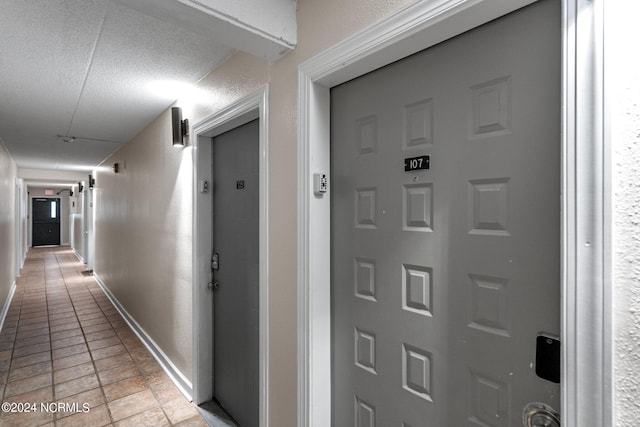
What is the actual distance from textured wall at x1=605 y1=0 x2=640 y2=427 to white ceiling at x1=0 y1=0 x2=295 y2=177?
45.3 inches

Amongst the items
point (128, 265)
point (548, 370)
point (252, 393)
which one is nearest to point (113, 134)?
point (128, 265)

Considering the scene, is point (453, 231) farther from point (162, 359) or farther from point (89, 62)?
point (162, 359)

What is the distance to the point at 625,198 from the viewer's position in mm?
622

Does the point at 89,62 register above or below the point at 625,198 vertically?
above

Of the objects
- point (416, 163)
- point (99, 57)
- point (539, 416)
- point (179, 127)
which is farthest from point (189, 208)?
point (539, 416)

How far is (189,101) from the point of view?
2.43 meters

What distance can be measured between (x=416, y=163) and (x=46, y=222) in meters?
17.3

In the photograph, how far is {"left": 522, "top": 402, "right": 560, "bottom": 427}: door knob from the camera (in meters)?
0.77

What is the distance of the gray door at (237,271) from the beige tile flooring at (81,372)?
1.32 ft

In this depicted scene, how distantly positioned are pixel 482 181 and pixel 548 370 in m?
0.51

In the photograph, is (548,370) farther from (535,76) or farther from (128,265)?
(128,265)

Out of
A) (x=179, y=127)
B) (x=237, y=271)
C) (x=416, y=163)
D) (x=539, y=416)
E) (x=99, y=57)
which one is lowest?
(x=539, y=416)

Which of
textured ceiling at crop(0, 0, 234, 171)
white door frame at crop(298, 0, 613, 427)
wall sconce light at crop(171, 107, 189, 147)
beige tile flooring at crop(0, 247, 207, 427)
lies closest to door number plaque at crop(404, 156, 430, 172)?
white door frame at crop(298, 0, 613, 427)

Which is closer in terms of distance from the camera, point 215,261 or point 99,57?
point 99,57
